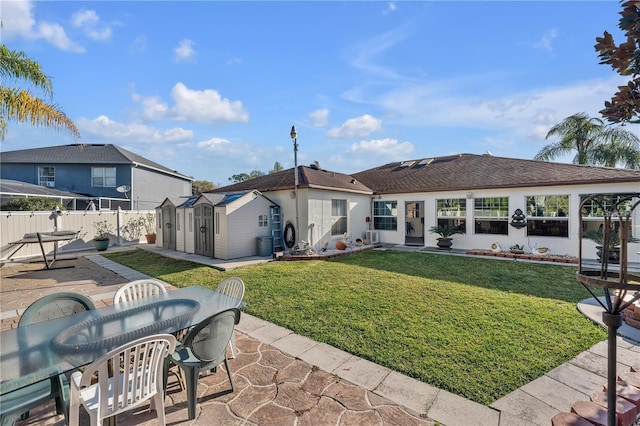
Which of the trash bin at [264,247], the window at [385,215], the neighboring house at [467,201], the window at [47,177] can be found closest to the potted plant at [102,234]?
the neighboring house at [467,201]

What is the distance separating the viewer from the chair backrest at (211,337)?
8.83 feet

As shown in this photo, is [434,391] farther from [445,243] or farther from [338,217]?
[338,217]

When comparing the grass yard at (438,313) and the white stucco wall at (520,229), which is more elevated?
the white stucco wall at (520,229)

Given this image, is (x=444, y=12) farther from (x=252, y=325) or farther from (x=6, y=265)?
(x=6, y=265)

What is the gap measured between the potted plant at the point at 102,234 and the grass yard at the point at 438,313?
681 centimetres

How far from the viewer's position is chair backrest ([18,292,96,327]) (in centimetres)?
314

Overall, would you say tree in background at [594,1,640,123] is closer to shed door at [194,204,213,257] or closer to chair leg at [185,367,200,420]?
chair leg at [185,367,200,420]

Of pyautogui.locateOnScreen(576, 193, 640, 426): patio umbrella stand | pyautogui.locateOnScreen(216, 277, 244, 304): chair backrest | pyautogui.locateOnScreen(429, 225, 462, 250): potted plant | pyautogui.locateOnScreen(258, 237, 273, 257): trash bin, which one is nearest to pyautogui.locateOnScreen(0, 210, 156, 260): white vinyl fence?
pyautogui.locateOnScreen(258, 237, 273, 257): trash bin

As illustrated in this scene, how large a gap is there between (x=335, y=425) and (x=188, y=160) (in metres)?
37.7

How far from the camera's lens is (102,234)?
52.2 ft

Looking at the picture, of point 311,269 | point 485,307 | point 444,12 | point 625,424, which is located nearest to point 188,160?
point 311,269

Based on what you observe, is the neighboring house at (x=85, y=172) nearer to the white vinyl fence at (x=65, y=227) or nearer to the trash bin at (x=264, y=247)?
the white vinyl fence at (x=65, y=227)

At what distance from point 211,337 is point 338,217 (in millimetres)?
11469

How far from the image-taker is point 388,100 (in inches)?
512
